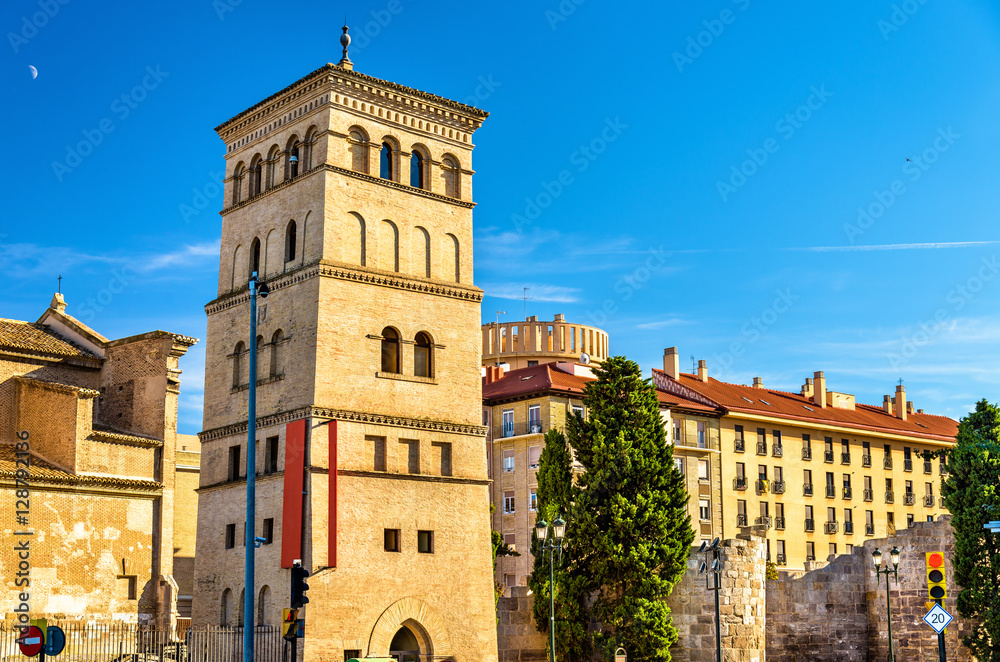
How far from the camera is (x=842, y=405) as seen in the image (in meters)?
83.6

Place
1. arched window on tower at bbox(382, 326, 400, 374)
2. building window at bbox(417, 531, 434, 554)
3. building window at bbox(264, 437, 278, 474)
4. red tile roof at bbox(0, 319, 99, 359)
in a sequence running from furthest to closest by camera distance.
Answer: red tile roof at bbox(0, 319, 99, 359)
arched window on tower at bbox(382, 326, 400, 374)
building window at bbox(417, 531, 434, 554)
building window at bbox(264, 437, 278, 474)

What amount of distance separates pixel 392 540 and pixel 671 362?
4390cm

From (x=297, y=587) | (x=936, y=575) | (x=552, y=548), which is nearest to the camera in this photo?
(x=936, y=575)

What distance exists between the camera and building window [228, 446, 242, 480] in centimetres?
3594

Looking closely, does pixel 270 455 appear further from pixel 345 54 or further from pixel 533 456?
pixel 533 456

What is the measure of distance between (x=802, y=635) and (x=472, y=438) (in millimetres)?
17287

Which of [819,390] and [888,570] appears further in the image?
[819,390]

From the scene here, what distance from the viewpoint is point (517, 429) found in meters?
64.6

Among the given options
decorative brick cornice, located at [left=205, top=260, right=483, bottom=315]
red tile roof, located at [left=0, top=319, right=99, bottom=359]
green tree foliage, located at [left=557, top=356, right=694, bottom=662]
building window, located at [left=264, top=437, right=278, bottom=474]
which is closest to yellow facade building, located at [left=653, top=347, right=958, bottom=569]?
green tree foliage, located at [left=557, top=356, right=694, bottom=662]

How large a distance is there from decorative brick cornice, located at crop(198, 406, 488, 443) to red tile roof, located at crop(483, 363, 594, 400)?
1046 inches

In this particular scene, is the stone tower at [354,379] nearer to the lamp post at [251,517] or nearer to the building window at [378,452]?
the building window at [378,452]

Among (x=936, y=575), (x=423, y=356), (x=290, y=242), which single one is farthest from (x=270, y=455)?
(x=936, y=575)

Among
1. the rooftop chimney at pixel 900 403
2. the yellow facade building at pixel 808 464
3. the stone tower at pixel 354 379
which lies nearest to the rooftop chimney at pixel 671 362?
the yellow facade building at pixel 808 464

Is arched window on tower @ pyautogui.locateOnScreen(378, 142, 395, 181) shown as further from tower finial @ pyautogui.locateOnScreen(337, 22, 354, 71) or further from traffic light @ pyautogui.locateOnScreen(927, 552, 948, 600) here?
traffic light @ pyautogui.locateOnScreen(927, 552, 948, 600)
